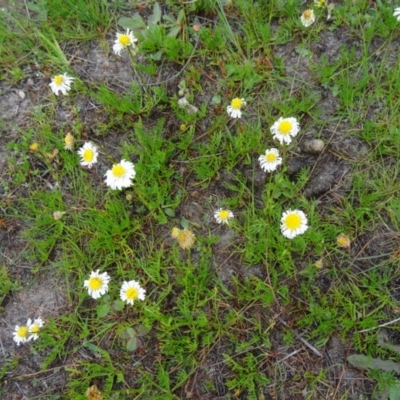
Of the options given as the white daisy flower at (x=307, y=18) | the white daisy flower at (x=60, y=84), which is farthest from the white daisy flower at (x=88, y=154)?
the white daisy flower at (x=307, y=18)

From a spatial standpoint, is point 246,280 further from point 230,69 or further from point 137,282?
point 230,69

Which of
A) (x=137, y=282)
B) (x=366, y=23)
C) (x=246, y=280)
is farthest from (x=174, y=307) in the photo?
(x=366, y=23)

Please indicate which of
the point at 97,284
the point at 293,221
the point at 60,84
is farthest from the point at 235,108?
the point at 97,284

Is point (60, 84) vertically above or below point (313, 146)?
above

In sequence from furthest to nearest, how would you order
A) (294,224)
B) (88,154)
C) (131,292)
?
(88,154), (131,292), (294,224)

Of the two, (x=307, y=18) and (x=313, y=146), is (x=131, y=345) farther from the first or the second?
(x=307, y=18)

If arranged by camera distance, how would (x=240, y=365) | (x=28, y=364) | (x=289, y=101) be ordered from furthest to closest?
(x=289, y=101) < (x=28, y=364) < (x=240, y=365)
